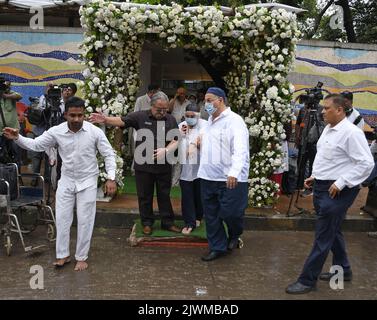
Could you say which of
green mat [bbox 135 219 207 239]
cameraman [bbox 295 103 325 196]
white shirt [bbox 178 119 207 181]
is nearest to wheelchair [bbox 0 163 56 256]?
green mat [bbox 135 219 207 239]

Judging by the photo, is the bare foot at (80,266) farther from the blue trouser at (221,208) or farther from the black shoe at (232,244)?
the black shoe at (232,244)

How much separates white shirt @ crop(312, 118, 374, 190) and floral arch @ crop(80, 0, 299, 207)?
236 cm

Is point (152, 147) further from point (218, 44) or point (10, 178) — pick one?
point (218, 44)

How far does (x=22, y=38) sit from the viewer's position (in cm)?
1042

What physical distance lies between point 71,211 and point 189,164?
1563mm

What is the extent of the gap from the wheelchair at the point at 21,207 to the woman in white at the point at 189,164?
164cm

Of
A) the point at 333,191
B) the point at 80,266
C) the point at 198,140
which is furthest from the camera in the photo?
the point at 198,140

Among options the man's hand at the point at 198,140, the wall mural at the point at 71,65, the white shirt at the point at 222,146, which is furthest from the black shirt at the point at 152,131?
the wall mural at the point at 71,65

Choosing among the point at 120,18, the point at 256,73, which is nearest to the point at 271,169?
the point at 256,73

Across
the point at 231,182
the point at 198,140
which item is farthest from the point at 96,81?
→ the point at 231,182

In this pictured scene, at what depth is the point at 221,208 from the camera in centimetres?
507

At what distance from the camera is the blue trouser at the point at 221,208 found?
16.4ft

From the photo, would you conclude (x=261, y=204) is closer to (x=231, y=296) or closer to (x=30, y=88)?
(x=231, y=296)
